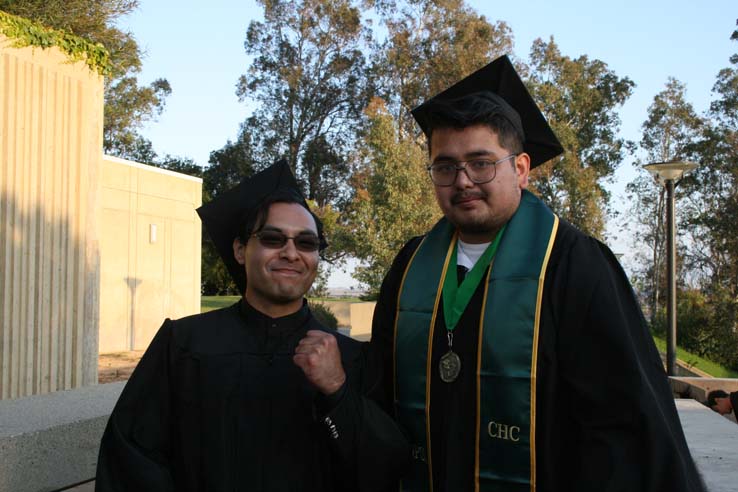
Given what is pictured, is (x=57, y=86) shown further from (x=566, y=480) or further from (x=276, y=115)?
(x=276, y=115)

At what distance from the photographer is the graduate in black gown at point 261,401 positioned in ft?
8.32

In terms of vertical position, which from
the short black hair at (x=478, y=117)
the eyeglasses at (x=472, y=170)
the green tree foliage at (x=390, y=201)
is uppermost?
the green tree foliage at (x=390, y=201)

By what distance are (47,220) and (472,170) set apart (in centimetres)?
663

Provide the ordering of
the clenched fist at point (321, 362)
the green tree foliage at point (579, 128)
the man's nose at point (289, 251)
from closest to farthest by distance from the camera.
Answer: the clenched fist at point (321, 362)
the man's nose at point (289, 251)
the green tree foliage at point (579, 128)

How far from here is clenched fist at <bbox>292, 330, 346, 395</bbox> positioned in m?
2.47

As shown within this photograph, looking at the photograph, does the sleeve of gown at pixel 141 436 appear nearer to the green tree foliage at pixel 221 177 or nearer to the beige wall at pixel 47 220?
the beige wall at pixel 47 220

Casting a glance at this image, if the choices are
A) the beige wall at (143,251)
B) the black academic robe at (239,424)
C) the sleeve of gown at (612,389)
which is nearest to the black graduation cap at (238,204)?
the black academic robe at (239,424)

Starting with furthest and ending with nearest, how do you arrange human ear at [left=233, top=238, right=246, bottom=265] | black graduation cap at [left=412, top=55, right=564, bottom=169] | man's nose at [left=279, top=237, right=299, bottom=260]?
human ear at [left=233, top=238, right=246, bottom=265] < man's nose at [left=279, top=237, right=299, bottom=260] < black graduation cap at [left=412, top=55, right=564, bottom=169]

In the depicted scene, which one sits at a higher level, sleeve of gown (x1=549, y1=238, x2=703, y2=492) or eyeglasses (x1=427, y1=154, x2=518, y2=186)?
eyeglasses (x1=427, y1=154, x2=518, y2=186)

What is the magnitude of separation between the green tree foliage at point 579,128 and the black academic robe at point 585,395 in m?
33.6

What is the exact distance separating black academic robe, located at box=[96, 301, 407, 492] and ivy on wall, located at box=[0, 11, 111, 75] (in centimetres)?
584

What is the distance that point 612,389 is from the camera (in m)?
2.11

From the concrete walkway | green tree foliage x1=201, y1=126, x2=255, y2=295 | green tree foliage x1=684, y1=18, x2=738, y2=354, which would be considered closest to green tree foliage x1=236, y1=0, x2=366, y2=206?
green tree foliage x1=201, y1=126, x2=255, y2=295

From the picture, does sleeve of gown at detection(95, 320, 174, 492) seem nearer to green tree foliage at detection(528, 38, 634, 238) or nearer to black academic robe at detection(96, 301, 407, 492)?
black academic robe at detection(96, 301, 407, 492)
